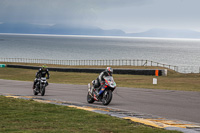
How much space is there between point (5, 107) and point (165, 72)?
3336 centimetres

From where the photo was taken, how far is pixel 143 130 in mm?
8422

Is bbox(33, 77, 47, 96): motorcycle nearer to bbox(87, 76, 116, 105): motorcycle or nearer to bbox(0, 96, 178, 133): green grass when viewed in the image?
bbox(87, 76, 116, 105): motorcycle

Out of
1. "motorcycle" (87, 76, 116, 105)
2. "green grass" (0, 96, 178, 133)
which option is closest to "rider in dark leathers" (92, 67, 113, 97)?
"motorcycle" (87, 76, 116, 105)

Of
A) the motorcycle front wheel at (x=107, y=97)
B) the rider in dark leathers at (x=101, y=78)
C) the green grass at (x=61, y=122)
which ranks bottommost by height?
the green grass at (x=61, y=122)

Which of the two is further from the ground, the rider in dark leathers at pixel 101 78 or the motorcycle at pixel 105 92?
the rider in dark leathers at pixel 101 78

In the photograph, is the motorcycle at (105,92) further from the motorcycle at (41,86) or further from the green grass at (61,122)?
the motorcycle at (41,86)

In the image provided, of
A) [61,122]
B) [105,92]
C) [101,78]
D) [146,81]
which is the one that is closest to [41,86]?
[105,92]

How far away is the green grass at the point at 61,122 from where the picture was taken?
8445 millimetres

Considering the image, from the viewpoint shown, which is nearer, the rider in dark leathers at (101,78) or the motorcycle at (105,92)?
the motorcycle at (105,92)

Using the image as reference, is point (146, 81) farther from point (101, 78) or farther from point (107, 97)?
point (101, 78)

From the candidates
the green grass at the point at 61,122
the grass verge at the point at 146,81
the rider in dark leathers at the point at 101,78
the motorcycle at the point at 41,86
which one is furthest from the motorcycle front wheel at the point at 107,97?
the grass verge at the point at 146,81

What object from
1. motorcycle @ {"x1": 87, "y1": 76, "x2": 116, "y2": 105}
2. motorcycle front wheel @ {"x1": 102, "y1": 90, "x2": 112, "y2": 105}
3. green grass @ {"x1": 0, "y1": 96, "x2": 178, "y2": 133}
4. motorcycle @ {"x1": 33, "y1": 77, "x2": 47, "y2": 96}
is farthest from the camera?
motorcycle @ {"x1": 33, "y1": 77, "x2": 47, "y2": 96}

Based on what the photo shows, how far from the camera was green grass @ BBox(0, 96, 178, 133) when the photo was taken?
845 centimetres

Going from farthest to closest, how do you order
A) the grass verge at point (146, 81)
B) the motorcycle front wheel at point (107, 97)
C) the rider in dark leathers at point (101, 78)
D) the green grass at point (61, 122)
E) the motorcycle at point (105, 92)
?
1. the grass verge at point (146, 81)
2. the motorcycle front wheel at point (107, 97)
3. the rider in dark leathers at point (101, 78)
4. the motorcycle at point (105, 92)
5. the green grass at point (61, 122)
